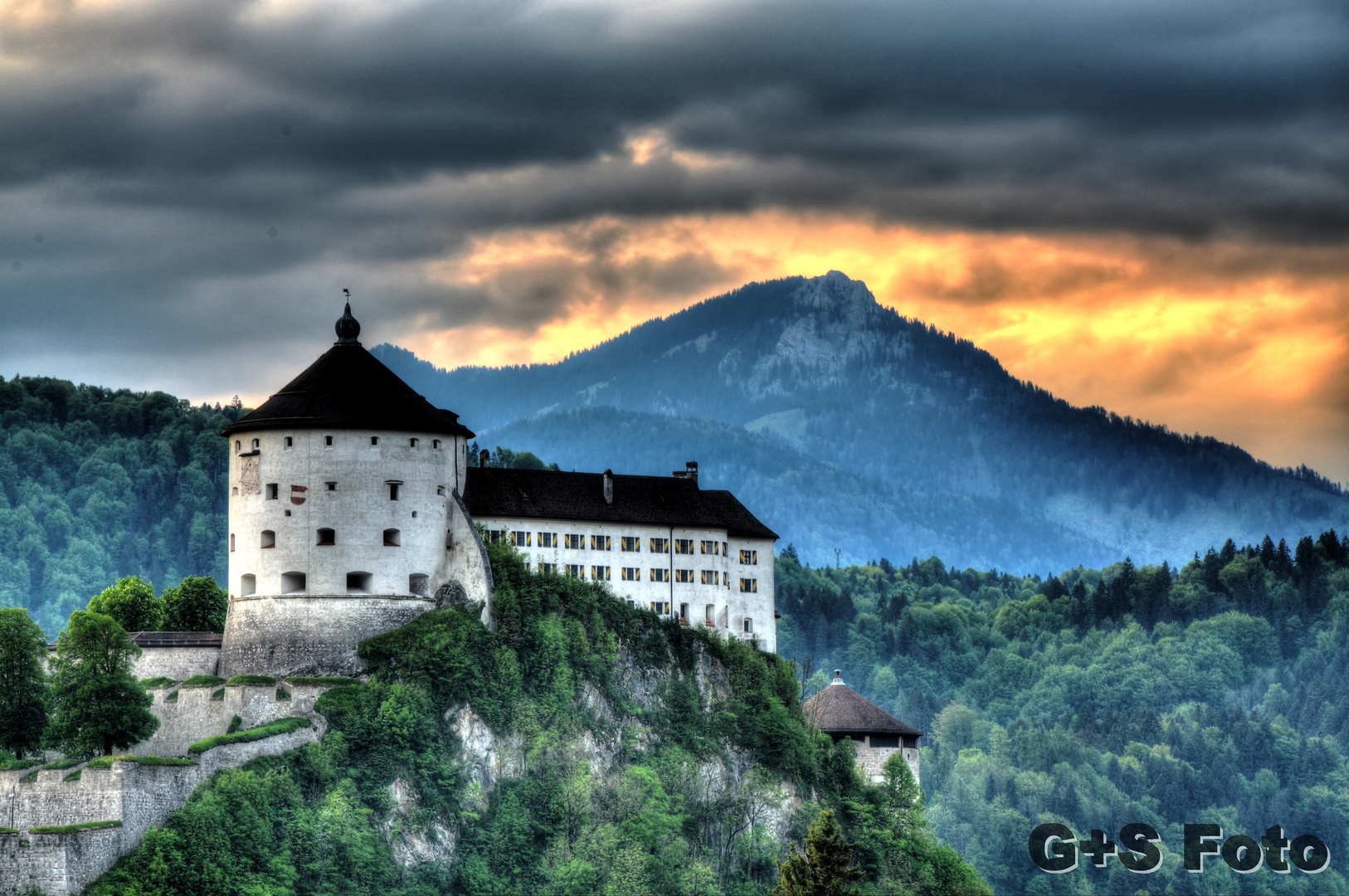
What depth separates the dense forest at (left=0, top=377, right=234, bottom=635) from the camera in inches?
6220

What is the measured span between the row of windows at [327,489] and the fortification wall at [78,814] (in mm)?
14576

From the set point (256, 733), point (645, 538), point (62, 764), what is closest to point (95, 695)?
point (62, 764)

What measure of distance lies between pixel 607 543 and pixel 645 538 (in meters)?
2.01

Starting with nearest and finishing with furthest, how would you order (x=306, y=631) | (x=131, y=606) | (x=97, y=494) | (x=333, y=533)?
(x=306, y=631) < (x=333, y=533) < (x=131, y=606) < (x=97, y=494)

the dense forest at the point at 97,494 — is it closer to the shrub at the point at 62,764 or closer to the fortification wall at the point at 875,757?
the fortification wall at the point at 875,757

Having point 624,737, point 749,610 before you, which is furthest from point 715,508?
point 624,737

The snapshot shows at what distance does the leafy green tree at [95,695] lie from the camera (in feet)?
236

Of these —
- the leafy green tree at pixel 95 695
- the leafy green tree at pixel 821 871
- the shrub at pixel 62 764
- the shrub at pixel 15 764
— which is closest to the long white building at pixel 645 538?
the leafy green tree at pixel 95 695

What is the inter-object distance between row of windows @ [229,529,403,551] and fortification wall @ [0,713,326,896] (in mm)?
13520

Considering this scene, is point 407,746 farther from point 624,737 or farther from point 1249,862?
point 1249,862

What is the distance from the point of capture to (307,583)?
81438mm

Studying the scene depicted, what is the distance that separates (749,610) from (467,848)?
22.7 meters

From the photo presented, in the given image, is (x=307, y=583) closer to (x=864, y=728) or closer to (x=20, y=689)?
(x=20, y=689)

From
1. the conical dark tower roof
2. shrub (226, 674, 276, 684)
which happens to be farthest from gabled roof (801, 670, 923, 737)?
shrub (226, 674, 276, 684)
